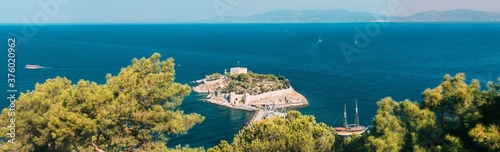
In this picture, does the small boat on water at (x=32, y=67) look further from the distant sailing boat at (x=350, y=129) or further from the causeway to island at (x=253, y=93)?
the distant sailing boat at (x=350, y=129)

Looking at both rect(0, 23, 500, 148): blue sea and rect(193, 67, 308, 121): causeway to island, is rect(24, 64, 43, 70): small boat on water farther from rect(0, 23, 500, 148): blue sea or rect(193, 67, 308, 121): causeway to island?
rect(193, 67, 308, 121): causeway to island

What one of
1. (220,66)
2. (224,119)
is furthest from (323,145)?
(220,66)

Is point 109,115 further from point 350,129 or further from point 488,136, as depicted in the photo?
point 350,129

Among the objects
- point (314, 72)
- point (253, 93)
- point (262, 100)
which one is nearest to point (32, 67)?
point (253, 93)

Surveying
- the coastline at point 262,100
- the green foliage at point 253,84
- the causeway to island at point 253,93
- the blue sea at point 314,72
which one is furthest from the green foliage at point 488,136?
the green foliage at point 253,84

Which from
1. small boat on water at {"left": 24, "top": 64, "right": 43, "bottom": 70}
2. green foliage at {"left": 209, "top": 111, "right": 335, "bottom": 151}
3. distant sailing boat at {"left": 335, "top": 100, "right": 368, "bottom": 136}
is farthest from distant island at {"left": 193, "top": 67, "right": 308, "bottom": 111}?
green foliage at {"left": 209, "top": 111, "right": 335, "bottom": 151}
